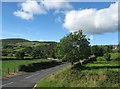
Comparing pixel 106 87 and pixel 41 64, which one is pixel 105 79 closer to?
pixel 106 87

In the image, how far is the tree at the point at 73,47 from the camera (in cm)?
7494

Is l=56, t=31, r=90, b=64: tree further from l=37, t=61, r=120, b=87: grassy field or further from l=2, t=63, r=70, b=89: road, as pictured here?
l=37, t=61, r=120, b=87: grassy field

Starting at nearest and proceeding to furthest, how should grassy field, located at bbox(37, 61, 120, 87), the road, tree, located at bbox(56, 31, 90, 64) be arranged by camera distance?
grassy field, located at bbox(37, 61, 120, 87)
the road
tree, located at bbox(56, 31, 90, 64)

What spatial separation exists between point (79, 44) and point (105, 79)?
42597 mm

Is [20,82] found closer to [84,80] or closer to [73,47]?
[84,80]

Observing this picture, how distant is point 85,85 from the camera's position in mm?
34812

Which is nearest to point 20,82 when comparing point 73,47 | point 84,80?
point 84,80

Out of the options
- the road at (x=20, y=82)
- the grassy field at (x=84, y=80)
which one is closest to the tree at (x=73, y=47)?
the road at (x=20, y=82)

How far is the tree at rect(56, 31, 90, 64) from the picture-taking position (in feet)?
246

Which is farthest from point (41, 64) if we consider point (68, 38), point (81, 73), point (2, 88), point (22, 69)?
point (2, 88)

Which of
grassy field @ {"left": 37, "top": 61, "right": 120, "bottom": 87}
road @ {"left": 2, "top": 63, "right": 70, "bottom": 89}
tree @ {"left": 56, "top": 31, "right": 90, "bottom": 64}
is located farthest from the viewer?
tree @ {"left": 56, "top": 31, "right": 90, "bottom": 64}

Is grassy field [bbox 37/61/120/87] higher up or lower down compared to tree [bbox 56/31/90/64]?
lower down

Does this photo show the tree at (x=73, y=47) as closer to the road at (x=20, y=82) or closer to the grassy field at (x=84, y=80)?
the road at (x=20, y=82)

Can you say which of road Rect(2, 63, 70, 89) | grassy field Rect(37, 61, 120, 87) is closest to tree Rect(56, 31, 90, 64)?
road Rect(2, 63, 70, 89)
